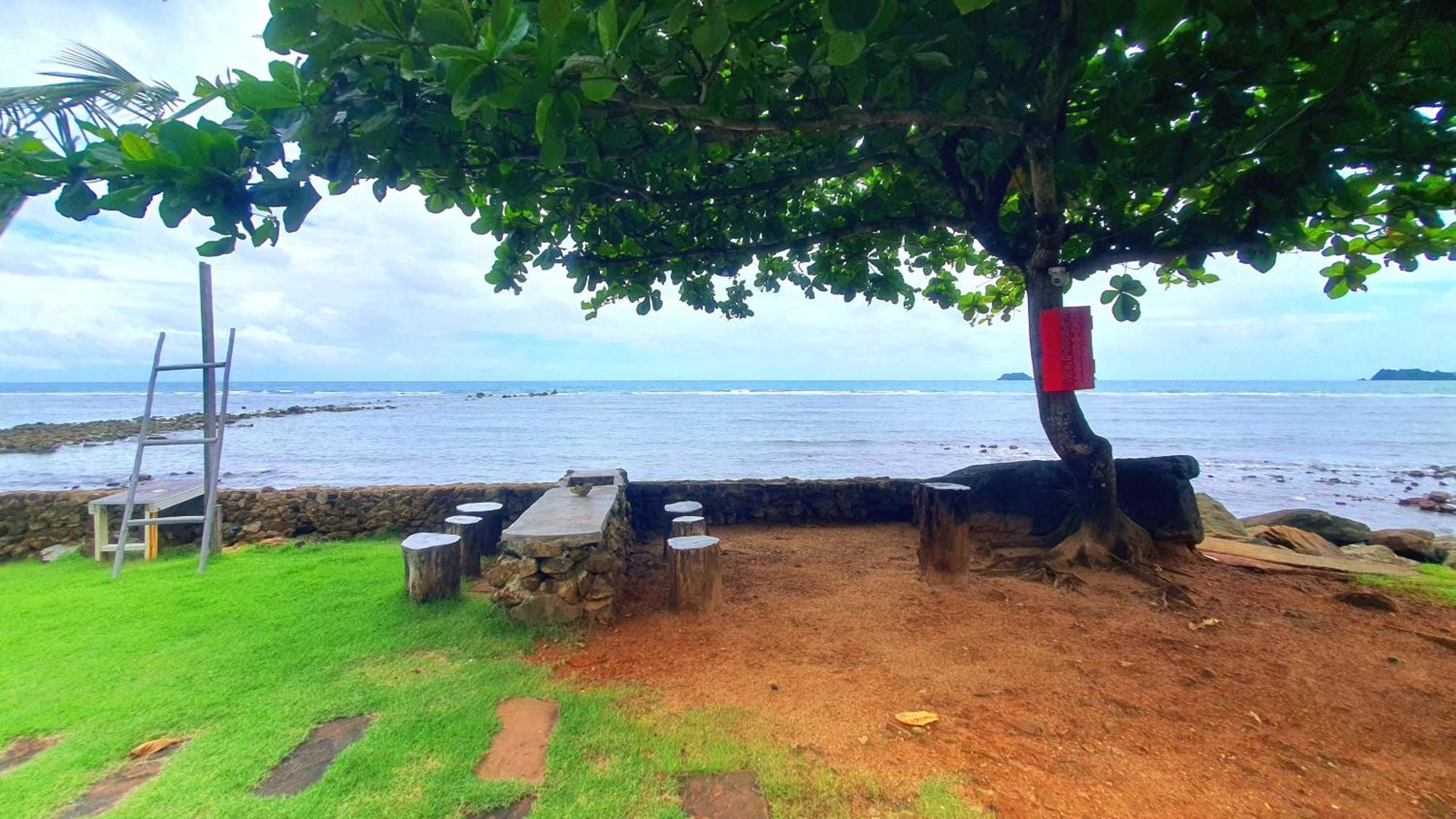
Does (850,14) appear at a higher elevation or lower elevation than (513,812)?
higher

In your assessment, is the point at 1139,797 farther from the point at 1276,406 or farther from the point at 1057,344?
the point at 1276,406

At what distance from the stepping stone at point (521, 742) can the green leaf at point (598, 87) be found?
7.50ft

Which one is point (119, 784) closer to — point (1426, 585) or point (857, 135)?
point (857, 135)

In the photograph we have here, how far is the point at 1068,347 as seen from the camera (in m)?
4.24

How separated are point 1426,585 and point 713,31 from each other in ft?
19.6

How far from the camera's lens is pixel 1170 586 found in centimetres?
408

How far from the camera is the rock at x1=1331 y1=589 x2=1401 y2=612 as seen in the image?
3.87m

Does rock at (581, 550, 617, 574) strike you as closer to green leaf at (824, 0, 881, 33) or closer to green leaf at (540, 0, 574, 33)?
green leaf at (540, 0, 574, 33)

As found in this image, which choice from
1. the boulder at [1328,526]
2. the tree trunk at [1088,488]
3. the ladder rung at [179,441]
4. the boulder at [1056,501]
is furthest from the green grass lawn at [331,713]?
the boulder at [1328,526]

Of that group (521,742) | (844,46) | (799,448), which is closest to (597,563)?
(521,742)

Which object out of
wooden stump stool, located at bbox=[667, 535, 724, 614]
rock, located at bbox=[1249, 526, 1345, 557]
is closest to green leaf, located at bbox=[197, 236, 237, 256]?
wooden stump stool, located at bbox=[667, 535, 724, 614]

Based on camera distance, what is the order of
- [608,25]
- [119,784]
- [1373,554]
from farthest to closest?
1. [1373,554]
2. [119,784]
3. [608,25]

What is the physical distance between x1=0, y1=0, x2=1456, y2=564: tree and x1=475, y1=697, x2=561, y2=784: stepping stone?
2131mm

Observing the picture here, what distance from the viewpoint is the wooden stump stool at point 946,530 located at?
442cm
